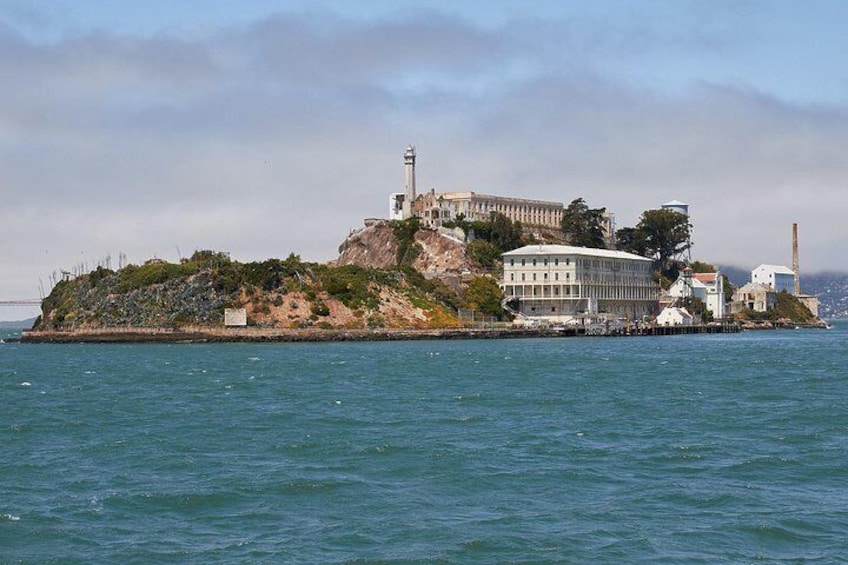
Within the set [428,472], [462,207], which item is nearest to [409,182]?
[462,207]

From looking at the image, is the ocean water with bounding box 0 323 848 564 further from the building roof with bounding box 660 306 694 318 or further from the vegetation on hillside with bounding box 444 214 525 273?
the vegetation on hillside with bounding box 444 214 525 273

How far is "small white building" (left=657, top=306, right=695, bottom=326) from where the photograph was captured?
552 ft

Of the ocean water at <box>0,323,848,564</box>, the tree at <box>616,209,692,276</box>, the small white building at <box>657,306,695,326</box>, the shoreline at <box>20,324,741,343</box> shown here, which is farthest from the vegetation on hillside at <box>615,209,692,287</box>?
the ocean water at <box>0,323,848,564</box>

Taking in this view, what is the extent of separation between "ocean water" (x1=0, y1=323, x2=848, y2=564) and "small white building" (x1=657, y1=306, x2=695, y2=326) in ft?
346

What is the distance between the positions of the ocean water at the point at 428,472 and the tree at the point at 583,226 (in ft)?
414

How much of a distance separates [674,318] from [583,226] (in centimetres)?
2631

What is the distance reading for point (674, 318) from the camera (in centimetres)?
16900

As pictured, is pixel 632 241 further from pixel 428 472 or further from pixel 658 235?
pixel 428 472

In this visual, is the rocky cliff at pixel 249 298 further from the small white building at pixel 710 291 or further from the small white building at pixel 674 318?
the small white building at pixel 710 291

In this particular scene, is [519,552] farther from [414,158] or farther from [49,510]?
[414,158]

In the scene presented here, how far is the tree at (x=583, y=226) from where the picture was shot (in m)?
190

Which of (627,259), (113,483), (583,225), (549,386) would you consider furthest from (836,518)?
(583,225)

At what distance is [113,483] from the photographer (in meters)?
31.8

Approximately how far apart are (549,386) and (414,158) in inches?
5172
